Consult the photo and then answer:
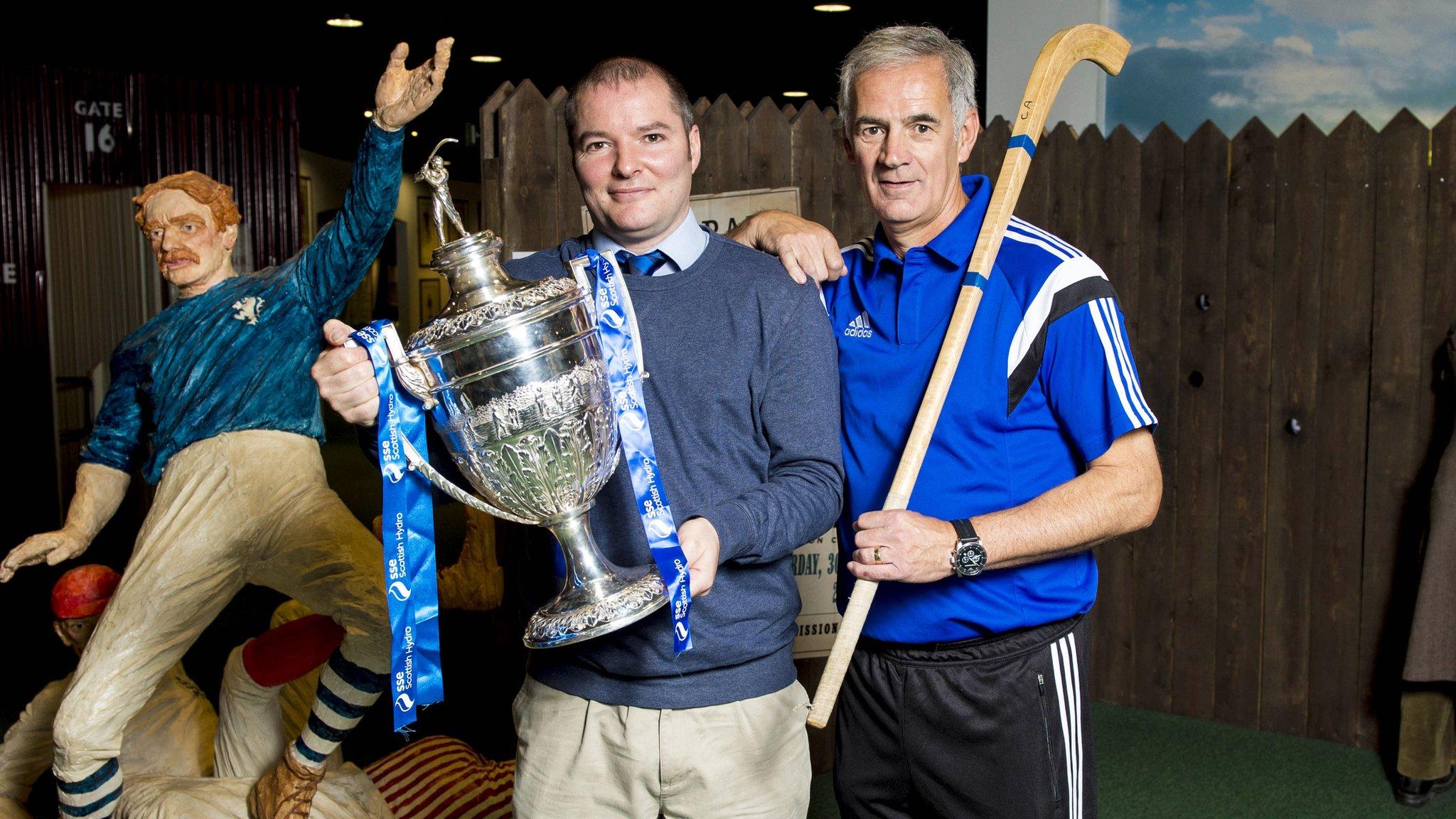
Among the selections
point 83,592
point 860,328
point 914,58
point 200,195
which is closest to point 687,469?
point 860,328

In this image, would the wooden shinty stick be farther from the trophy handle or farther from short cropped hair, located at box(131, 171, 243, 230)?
short cropped hair, located at box(131, 171, 243, 230)

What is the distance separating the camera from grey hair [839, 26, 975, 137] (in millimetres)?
1835

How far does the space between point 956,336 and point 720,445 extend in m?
0.38

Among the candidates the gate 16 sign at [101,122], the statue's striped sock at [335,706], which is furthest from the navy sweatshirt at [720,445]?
the gate 16 sign at [101,122]

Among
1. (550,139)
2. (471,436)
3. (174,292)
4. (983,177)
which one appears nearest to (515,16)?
(174,292)

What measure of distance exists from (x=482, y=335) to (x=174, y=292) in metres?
6.75

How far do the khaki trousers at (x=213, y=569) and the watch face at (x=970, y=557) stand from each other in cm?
143

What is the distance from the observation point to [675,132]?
1.71 meters

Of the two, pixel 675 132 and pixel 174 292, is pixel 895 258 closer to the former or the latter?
pixel 675 132

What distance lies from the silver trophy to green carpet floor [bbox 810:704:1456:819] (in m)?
2.19

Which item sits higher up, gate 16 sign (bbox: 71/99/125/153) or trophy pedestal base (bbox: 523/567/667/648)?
gate 16 sign (bbox: 71/99/125/153)

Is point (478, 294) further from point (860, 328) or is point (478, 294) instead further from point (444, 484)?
point (860, 328)

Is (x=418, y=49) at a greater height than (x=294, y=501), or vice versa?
(x=418, y=49)

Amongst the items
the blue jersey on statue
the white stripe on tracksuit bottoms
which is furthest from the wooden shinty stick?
the blue jersey on statue
